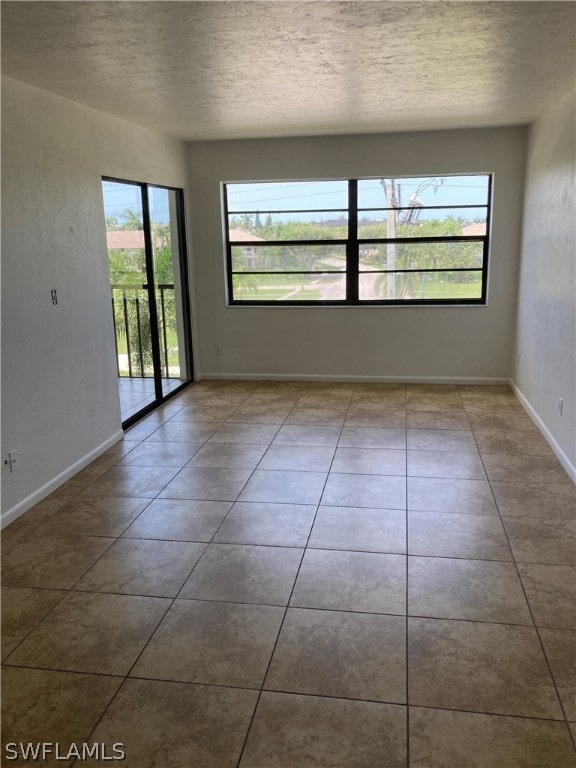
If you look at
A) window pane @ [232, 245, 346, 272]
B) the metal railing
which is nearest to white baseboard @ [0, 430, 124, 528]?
the metal railing

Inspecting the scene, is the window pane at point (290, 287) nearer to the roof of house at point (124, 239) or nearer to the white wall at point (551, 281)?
the roof of house at point (124, 239)

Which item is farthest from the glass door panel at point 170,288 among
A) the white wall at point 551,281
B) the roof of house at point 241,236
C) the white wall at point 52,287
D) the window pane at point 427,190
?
the white wall at point 551,281

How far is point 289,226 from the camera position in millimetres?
6203

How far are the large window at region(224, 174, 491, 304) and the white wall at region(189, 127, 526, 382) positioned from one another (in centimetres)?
14

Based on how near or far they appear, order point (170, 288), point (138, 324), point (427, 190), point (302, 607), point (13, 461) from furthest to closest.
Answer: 1. point (170, 288)
2. point (427, 190)
3. point (138, 324)
4. point (13, 461)
5. point (302, 607)

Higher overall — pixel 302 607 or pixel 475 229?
pixel 475 229

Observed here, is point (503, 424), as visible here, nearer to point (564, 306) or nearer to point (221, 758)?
point (564, 306)

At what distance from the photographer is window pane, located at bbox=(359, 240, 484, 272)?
19.5 ft

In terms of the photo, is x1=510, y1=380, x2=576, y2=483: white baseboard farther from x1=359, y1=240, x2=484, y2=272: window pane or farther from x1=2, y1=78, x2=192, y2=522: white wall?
x1=2, y1=78, x2=192, y2=522: white wall

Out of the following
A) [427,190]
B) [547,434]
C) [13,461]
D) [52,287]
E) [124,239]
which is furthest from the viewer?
[427,190]

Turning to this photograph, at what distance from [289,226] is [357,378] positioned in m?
1.75

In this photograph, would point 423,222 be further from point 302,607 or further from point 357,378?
point 302,607

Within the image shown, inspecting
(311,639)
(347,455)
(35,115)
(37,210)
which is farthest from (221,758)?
(35,115)

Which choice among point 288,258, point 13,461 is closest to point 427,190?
point 288,258
